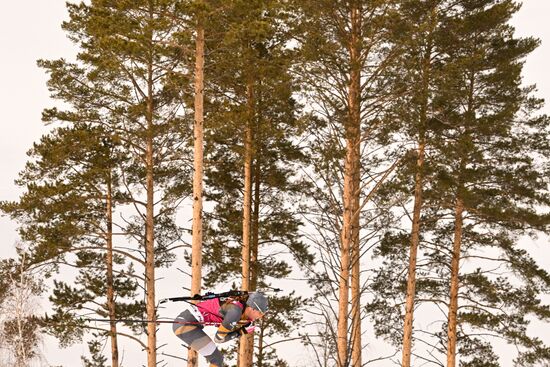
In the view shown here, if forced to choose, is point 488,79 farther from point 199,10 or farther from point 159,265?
point 159,265

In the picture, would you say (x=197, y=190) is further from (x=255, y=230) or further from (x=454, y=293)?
(x=454, y=293)

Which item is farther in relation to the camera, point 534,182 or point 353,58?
point 534,182

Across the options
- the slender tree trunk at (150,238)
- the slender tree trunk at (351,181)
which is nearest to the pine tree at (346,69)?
the slender tree trunk at (351,181)

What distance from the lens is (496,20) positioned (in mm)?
17062

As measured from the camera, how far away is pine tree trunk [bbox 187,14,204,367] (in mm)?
12133

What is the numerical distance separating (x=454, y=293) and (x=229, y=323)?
1125 cm

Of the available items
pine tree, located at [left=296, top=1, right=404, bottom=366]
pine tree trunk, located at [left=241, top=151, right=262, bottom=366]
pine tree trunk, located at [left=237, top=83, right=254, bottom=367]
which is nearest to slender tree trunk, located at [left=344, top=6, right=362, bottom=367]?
pine tree, located at [left=296, top=1, right=404, bottom=366]

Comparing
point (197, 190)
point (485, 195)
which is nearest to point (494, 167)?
point (485, 195)

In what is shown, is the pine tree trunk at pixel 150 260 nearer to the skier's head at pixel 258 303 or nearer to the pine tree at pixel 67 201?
the pine tree at pixel 67 201

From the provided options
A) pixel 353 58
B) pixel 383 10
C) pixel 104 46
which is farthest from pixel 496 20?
pixel 104 46

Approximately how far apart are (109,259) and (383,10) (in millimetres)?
11663

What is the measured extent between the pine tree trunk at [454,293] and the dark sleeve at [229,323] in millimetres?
10948

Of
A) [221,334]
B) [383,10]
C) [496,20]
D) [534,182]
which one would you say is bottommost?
[221,334]

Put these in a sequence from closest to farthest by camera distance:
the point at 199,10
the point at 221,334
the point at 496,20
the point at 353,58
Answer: the point at 221,334 → the point at 199,10 → the point at 353,58 → the point at 496,20
